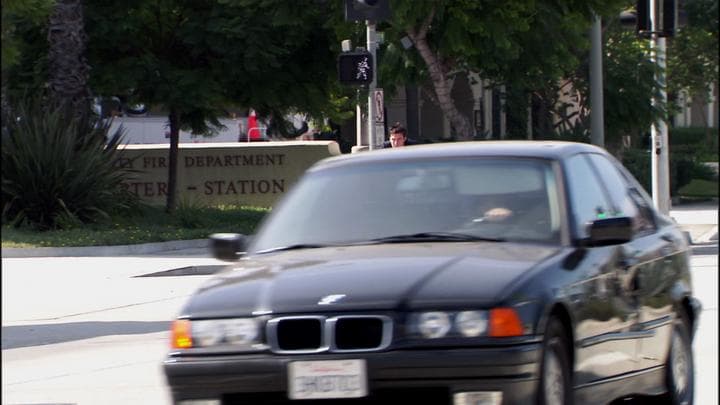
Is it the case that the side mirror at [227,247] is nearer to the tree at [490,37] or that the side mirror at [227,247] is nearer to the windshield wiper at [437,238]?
the windshield wiper at [437,238]

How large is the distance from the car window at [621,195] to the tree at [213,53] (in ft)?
63.3

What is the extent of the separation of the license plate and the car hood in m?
0.24

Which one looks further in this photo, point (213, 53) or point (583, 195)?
point (213, 53)

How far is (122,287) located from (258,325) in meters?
12.7

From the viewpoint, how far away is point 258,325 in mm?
6738

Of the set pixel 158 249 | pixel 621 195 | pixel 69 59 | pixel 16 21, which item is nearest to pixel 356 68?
pixel 158 249

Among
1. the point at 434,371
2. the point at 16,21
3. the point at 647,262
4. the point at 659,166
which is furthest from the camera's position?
the point at 659,166

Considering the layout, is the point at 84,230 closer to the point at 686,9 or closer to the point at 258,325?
the point at 258,325

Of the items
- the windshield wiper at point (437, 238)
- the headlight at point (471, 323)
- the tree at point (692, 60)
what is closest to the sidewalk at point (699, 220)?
the tree at point (692, 60)

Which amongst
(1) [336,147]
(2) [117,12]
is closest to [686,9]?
(1) [336,147]

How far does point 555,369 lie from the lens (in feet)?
22.7

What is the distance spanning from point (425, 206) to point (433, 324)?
1247 millimetres

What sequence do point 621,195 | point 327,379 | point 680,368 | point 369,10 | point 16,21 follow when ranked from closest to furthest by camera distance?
point 327,379 → point 621,195 → point 680,368 → point 16,21 → point 369,10

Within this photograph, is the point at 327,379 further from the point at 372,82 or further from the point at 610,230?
the point at 372,82
